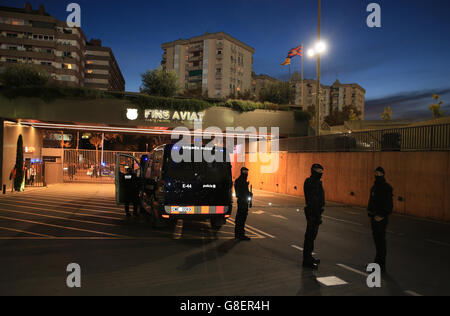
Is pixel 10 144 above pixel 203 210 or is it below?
above

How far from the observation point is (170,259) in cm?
649

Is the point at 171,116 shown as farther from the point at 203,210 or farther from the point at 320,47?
the point at 203,210

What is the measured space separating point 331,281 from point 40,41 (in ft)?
273

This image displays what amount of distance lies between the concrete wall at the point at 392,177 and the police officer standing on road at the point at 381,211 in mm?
7999

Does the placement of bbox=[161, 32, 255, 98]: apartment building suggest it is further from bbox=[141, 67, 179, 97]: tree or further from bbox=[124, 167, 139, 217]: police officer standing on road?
bbox=[124, 167, 139, 217]: police officer standing on road

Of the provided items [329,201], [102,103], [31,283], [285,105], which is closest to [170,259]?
[31,283]

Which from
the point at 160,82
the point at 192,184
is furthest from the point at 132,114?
the point at 192,184

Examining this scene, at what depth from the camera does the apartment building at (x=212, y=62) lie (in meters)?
80.4

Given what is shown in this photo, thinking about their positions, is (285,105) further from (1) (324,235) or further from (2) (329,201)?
(1) (324,235)

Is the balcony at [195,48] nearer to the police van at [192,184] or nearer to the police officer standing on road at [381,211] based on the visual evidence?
the police van at [192,184]

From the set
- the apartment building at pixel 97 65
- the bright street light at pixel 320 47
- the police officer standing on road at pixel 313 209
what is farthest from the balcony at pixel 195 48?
the police officer standing on road at pixel 313 209

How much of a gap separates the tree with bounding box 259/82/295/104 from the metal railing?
6671mm

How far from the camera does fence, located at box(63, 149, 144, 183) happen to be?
29031 mm

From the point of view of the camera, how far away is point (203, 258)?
260 inches
